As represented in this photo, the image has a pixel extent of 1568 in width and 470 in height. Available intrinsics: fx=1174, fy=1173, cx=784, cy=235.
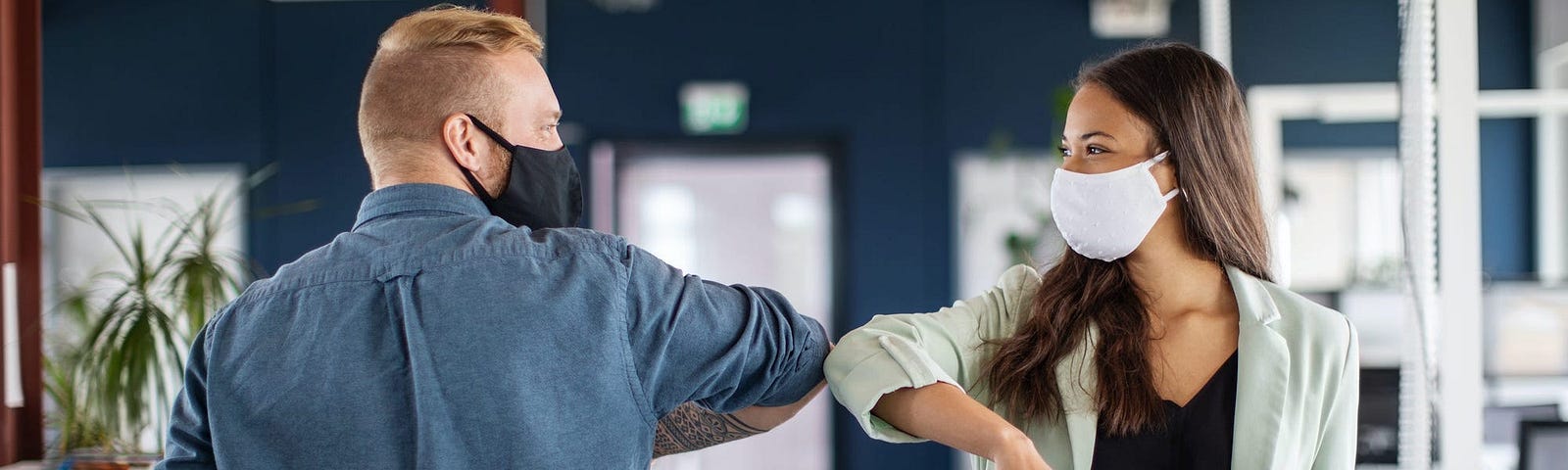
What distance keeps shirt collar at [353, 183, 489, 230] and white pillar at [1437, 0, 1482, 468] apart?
1872 millimetres

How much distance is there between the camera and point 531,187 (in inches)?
52.2

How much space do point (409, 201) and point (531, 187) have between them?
0.15 m

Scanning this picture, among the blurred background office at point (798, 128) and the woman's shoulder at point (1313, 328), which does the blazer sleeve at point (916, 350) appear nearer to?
the woman's shoulder at point (1313, 328)

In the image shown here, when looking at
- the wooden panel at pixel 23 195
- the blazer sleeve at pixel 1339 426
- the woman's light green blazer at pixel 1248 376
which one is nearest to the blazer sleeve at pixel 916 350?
the woman's light green blazer at pixel 1248 376

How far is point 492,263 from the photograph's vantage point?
44.6 inches

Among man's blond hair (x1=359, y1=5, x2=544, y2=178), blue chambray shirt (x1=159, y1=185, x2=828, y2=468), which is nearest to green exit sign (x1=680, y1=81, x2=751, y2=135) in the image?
man's blond hair (x1=359, y1=5, x2=544, y2=178)

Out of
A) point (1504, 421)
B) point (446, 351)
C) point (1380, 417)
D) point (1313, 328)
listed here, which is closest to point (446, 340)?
point (446, 351)

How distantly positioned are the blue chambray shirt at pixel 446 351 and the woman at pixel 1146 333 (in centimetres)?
28

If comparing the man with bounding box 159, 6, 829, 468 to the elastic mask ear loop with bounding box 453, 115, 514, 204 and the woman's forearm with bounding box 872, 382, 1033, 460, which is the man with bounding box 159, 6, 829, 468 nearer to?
the elastic mask ear loop with bounding box 453, 115, 514, 204

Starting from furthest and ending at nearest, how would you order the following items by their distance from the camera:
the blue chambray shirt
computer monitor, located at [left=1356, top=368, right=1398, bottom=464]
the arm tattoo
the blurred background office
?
the blurred background office
computer monitor, located at [left=1356, top=368, right=1398, bottom=464]
the arm tattoo
the blue chambray shirt

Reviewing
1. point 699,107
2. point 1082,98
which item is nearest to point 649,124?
point 699,107

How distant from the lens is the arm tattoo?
1496 millimetres

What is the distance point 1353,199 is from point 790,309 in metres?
5.98

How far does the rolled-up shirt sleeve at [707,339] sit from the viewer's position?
3.84ft
